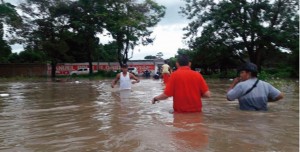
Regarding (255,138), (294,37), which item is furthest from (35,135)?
(294,37)

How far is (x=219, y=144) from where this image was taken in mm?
4113

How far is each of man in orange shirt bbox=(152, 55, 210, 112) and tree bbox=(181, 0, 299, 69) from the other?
27.7 metres

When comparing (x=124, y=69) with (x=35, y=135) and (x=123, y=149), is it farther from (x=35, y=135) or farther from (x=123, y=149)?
(x=123, y=149)

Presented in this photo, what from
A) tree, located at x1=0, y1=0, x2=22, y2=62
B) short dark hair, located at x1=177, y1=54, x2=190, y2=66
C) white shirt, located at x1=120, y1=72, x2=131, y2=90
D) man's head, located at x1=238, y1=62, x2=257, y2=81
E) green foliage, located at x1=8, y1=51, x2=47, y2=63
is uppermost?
tree, located at x1=0, y1=0, x2=22, y2=62

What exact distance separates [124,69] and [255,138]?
21.3ft

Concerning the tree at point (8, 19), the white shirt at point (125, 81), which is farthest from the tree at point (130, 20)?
the white shirt at point (125, 81)

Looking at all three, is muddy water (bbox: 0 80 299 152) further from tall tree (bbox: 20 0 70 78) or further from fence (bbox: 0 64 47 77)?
fence (bbox: 0 64 47 77)

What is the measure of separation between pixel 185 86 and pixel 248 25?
2868cm

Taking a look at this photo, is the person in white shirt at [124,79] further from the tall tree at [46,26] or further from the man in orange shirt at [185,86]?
the tall tree at [46,26]

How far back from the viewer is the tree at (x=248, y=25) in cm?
3203

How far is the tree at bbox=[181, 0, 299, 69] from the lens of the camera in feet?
105

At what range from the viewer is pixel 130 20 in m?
39.6

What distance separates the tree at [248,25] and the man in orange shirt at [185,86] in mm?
27705

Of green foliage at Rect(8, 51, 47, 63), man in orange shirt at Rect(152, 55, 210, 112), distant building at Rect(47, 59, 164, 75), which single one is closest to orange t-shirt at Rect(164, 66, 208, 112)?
A: man in orange shirt at Rect(152, 55, 210, 112)
